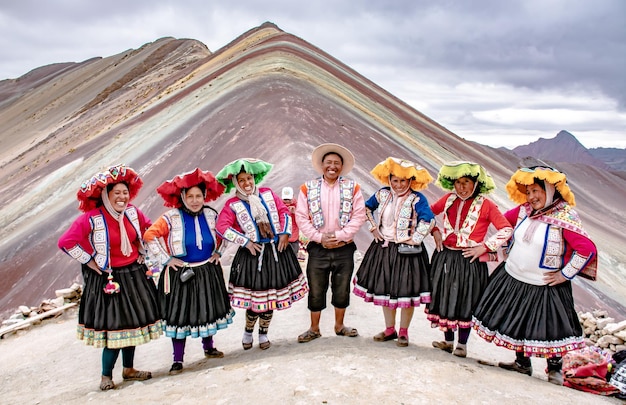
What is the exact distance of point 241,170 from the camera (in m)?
3.73

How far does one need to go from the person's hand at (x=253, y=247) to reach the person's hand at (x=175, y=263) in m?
0.43

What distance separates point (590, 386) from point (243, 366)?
216cm

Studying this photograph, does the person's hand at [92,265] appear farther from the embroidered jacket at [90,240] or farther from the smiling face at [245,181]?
the smiling face at [245,181]

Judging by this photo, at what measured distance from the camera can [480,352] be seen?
4.57m

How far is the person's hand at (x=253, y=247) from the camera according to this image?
3.67m

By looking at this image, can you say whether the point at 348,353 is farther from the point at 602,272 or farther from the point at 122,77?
the point at 122,77

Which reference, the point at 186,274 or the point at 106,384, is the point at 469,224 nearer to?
the point at 186,274

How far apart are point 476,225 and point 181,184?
1.95 m

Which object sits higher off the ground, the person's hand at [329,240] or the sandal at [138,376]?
the person's hand at [329,240]

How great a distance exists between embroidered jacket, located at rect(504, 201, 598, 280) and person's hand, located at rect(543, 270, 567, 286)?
3 centimetres

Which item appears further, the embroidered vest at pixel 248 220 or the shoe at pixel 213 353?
the shoe at pixel 213 353

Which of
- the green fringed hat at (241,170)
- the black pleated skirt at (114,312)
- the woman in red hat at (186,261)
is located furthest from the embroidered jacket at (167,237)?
the green fringed hat at (241,170)

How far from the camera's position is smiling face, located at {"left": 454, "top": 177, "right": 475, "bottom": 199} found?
140 inches

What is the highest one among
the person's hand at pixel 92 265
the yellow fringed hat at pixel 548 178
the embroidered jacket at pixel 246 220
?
the yellow fringed hat at pixel 548 178
